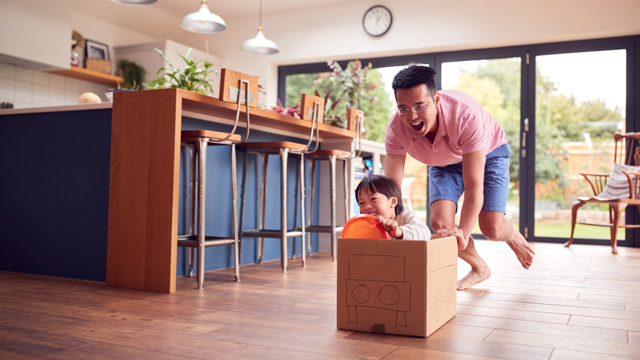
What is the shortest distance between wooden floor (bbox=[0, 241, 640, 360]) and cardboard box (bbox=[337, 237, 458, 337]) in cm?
5

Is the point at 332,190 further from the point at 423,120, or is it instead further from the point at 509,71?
the point at 509,71

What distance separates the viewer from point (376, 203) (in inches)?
77.4

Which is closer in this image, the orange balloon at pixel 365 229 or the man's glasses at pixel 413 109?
the orange balloon at pixel 365 229

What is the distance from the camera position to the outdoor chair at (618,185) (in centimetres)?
471

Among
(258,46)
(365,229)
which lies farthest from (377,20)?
(365,229)

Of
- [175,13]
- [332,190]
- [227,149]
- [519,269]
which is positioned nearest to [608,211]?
[519,269]

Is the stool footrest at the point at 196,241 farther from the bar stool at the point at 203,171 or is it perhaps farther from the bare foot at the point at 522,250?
the bare foot at the point at 522,250

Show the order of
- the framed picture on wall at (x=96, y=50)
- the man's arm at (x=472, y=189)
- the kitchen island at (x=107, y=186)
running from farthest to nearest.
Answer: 1. the framed picture on wall at (x=96, y=50)
2. the kitchen island at (x=107, y=186)
3. the man's arm at (x=472, y=189)

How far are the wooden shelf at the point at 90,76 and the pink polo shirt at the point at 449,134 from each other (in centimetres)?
425

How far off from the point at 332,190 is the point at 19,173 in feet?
6.23

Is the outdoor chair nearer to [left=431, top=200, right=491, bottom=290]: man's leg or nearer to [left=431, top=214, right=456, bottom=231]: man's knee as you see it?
[left=431, top=200, right=491, bottom=290]: man's leg

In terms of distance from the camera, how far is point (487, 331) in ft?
6.07

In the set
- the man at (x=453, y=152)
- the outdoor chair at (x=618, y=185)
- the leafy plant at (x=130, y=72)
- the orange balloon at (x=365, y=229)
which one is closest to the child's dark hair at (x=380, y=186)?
the orange balloon at (x=365, y=229)

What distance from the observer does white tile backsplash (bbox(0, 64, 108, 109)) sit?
534 cm
